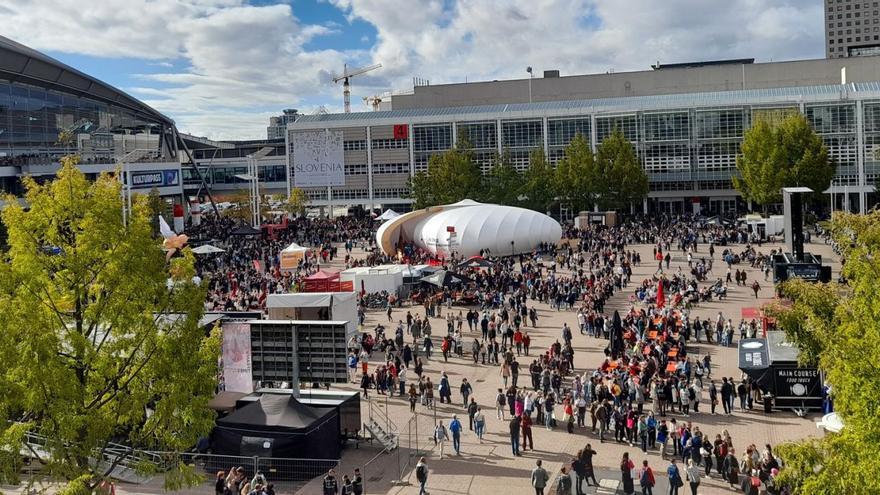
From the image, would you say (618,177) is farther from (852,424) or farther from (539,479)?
(852,424)

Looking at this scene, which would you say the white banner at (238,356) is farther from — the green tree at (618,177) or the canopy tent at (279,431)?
the green tree at (618,177)

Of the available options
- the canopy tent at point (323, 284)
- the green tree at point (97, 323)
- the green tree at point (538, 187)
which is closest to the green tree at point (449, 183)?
the green tree at point (538, 187)

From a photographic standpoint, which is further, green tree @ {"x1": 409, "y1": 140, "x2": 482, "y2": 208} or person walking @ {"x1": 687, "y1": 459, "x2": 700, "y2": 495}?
green tree @ {"x1": 409, "y1": 140, "x2": 482, "y2": 208}

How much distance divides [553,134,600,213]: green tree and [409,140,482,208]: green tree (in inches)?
291

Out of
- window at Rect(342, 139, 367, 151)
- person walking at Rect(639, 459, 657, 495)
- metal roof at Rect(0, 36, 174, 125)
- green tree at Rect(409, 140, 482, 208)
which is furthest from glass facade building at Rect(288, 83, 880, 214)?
person walking at Rect(639, 459, 657, 495)

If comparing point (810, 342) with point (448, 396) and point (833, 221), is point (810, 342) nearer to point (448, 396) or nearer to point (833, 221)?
point (833, 221)

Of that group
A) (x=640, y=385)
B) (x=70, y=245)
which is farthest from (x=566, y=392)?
(x=70, y=245)

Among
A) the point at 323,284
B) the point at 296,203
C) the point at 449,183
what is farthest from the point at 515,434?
the point at 296,203

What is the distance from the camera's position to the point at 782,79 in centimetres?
9956

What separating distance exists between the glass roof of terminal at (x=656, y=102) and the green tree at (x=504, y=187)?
14.6 m

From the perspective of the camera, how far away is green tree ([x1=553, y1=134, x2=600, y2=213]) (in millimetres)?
75125

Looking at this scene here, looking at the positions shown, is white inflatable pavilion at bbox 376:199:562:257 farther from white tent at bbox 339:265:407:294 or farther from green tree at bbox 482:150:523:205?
green tree at bbox 482:150:523:205

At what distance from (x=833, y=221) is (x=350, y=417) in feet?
39.9

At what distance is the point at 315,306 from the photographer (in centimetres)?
2908
